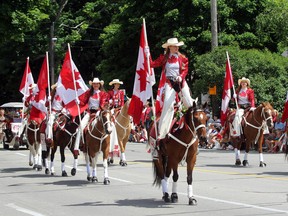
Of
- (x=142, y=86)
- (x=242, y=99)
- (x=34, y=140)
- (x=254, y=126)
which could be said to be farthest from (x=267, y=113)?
(x=142, y=86)

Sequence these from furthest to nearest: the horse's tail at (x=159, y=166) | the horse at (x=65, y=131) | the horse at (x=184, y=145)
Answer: the horse at (x=65, y=131) → the horse's tail at (x=159, y=166) → the horse at (x=184, y=145)

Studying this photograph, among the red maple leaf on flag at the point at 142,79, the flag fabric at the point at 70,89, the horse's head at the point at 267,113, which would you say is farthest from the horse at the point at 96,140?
the horse's head at the point at 267,113

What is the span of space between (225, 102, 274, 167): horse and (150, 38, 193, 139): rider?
813 centimetres

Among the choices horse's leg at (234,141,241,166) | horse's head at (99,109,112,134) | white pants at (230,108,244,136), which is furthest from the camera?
white pants at (230,108,244,136)

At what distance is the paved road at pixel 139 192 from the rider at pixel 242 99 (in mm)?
1218

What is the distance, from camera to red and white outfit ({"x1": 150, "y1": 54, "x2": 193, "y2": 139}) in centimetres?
1358

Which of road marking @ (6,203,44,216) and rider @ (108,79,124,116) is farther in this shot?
rider @ (108,79,124,116)

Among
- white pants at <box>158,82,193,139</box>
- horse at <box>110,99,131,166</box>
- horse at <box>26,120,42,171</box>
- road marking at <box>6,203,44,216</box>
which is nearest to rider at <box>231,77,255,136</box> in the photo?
horse at <box>110,99,131,166</box>

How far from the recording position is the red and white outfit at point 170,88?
44.5 feet

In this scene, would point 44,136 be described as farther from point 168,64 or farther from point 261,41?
point 261,41

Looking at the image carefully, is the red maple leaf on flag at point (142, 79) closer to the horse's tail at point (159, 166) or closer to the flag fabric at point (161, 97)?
the flag fabric at point (161, 97)

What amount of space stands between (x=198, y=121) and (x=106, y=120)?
14.4 ft

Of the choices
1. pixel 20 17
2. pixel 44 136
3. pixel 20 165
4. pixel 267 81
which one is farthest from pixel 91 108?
pixel 20 17

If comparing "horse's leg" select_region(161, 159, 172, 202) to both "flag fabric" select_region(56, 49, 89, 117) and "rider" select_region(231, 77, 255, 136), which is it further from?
"rider" select_region(231, 77, 255, 136)
